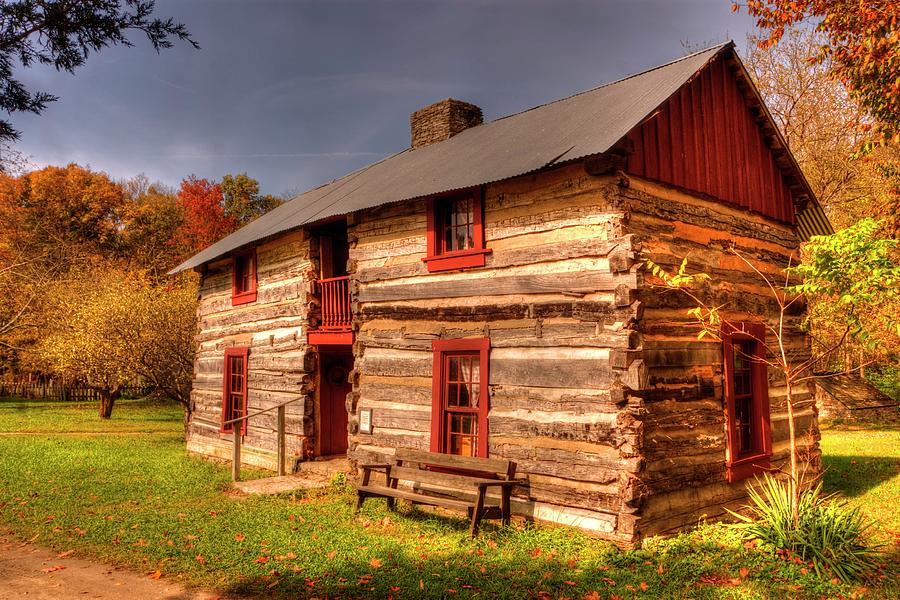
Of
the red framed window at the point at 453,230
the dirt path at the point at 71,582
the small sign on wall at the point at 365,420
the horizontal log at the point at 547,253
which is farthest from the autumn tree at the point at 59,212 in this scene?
the horizontal log at the point at 547,253

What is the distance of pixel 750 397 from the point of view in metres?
10.3

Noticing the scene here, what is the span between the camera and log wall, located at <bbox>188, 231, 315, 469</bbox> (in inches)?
552

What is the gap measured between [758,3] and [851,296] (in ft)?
25.7

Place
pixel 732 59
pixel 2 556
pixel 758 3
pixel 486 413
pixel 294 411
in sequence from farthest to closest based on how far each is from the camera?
1. pixel 294 411
2. pixel 758 3
3. pixel 732 59
4. pixel 486 413
5. pixel 2 556

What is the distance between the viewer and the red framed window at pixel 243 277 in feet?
53.2

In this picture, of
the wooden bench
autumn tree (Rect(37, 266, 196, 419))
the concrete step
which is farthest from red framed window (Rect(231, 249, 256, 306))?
the wooden bench

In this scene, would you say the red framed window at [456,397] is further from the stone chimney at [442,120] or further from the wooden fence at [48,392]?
the wooden fence at [48,392]

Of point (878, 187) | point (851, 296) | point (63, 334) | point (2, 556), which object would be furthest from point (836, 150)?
point (63, 334)

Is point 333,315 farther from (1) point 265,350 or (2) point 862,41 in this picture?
(2) point 862,41

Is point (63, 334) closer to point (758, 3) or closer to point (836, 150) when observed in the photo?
point (758, 3)

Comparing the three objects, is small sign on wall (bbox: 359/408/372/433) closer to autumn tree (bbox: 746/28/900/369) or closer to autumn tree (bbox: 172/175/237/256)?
autumn tree (bbox: 746/28/900/369)

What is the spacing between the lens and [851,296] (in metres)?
7.45

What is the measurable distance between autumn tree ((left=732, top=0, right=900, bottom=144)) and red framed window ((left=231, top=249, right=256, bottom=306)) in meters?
12.3

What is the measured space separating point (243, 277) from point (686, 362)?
39.8ft
